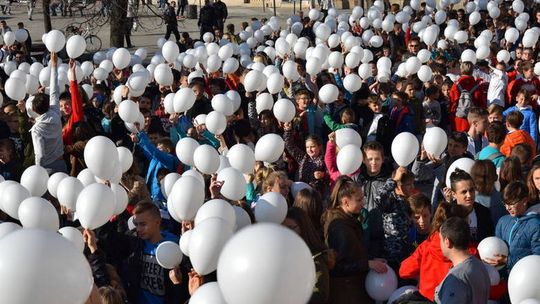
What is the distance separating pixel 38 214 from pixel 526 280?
111 inches

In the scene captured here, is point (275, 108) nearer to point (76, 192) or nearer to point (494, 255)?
point (76, 192)

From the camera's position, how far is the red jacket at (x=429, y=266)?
4895 millimetres

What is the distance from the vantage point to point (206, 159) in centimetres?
633

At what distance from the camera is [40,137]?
25.6ft

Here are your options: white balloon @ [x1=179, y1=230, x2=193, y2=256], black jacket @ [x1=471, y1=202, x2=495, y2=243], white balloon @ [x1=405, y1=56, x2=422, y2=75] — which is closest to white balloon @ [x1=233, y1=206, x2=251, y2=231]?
white balloon @ [x1=179, y1=230, x2=193, y2=256]

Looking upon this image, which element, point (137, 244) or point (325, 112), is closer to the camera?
point (137, 244)

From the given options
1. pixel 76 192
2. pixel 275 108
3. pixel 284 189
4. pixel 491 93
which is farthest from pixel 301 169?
pixel 491 93

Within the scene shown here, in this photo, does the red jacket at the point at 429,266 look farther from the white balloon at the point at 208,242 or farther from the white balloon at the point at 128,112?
the white balloon at the point at 128,112

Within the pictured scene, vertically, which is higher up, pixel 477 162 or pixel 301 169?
pixel 477 162

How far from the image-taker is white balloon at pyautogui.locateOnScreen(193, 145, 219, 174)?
6336 mm

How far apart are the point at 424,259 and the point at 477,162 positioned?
1.44m

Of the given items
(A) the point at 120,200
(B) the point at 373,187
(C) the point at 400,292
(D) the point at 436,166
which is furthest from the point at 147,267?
(D) the point at 436,166

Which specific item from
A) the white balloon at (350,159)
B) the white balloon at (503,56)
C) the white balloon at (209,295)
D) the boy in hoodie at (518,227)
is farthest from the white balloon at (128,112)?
the white balloon at (503,56)

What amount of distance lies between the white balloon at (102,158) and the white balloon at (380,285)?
2012mm
